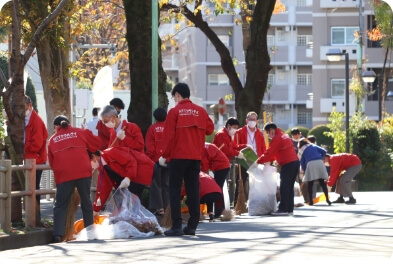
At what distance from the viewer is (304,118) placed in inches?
3482

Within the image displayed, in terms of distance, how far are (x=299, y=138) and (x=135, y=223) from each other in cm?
1148

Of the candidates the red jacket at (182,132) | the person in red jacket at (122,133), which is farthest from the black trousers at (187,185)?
the person in red jacket at (122,133)

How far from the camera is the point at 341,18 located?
237 ft

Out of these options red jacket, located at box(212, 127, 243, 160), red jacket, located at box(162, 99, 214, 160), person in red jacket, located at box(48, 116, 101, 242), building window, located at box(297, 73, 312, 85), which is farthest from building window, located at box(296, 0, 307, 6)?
red jacket, located at box(162, 99, 214, 160)

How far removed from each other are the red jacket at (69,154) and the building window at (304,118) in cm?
7194

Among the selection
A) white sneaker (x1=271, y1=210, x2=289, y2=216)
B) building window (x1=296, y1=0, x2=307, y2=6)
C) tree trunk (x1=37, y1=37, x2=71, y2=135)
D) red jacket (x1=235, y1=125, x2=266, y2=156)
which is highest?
building window (x1=296, y1=0, x2=307, y2=6)

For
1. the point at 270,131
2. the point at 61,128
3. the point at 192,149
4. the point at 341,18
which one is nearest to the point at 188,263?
the point at 192,149

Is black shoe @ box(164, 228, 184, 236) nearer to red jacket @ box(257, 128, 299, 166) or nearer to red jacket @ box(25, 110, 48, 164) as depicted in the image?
red jacket @ box(25, 110, 48, 164)

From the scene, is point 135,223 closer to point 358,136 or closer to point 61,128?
point 61,128

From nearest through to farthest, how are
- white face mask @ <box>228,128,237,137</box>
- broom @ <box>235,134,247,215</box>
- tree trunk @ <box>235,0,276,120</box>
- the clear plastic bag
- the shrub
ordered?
the clear plastic bag < white face mask @ <box>228,128,237,137</box> < broom @ <box>235,134,247,215</box> < tree trunk @ <box>235,0,276,120</box> < the shrub

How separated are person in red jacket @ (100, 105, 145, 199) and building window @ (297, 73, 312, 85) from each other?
70.4 metres

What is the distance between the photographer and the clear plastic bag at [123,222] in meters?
16.2

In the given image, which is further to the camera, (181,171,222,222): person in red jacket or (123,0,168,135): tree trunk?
(123,0,168,135): tree trunk

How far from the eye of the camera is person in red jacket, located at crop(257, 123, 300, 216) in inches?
878
